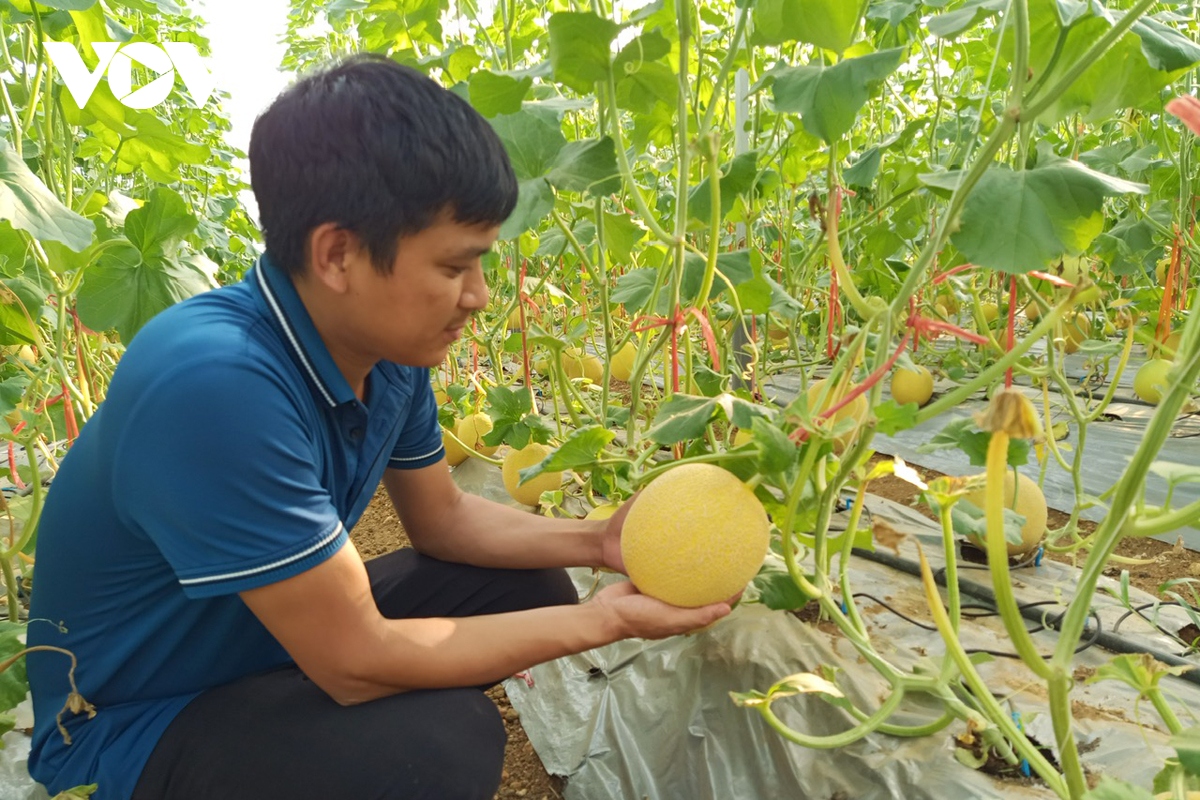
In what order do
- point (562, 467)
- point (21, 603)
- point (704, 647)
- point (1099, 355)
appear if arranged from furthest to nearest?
point (1099, 355) → point (21, 603) → point (704, 647) → point (562, 467)

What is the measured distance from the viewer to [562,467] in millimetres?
1332

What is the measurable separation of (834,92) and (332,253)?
28.1 inches

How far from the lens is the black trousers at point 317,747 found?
1.12 metres

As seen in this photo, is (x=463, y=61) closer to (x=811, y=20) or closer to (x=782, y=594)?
(x=811, y=20)

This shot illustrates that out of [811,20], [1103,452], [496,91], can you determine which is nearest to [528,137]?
[496,91]

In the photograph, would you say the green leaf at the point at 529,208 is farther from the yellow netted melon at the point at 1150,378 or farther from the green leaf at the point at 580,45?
the yellow netted melon at the point at 1150,378

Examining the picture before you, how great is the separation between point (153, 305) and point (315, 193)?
0.83 meters

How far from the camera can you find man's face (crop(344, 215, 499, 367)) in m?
1.06

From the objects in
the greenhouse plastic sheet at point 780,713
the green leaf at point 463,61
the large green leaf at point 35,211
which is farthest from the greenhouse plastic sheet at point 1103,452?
the large green leaf at point 35,211

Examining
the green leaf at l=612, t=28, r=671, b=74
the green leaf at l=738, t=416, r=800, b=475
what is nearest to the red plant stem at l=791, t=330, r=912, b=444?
the green leaf at l=738, t=416, r=800, b=475

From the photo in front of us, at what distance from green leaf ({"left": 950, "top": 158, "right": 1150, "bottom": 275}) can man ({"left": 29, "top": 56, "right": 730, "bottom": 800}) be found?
573 millimetres

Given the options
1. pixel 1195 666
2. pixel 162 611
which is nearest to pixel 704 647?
pixel 1195 666

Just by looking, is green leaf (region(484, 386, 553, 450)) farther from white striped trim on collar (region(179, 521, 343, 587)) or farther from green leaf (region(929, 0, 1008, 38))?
green leaf (region(929, 0, 1008, 38))

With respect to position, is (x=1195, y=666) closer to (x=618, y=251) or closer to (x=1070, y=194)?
(x=1070, y=194)
